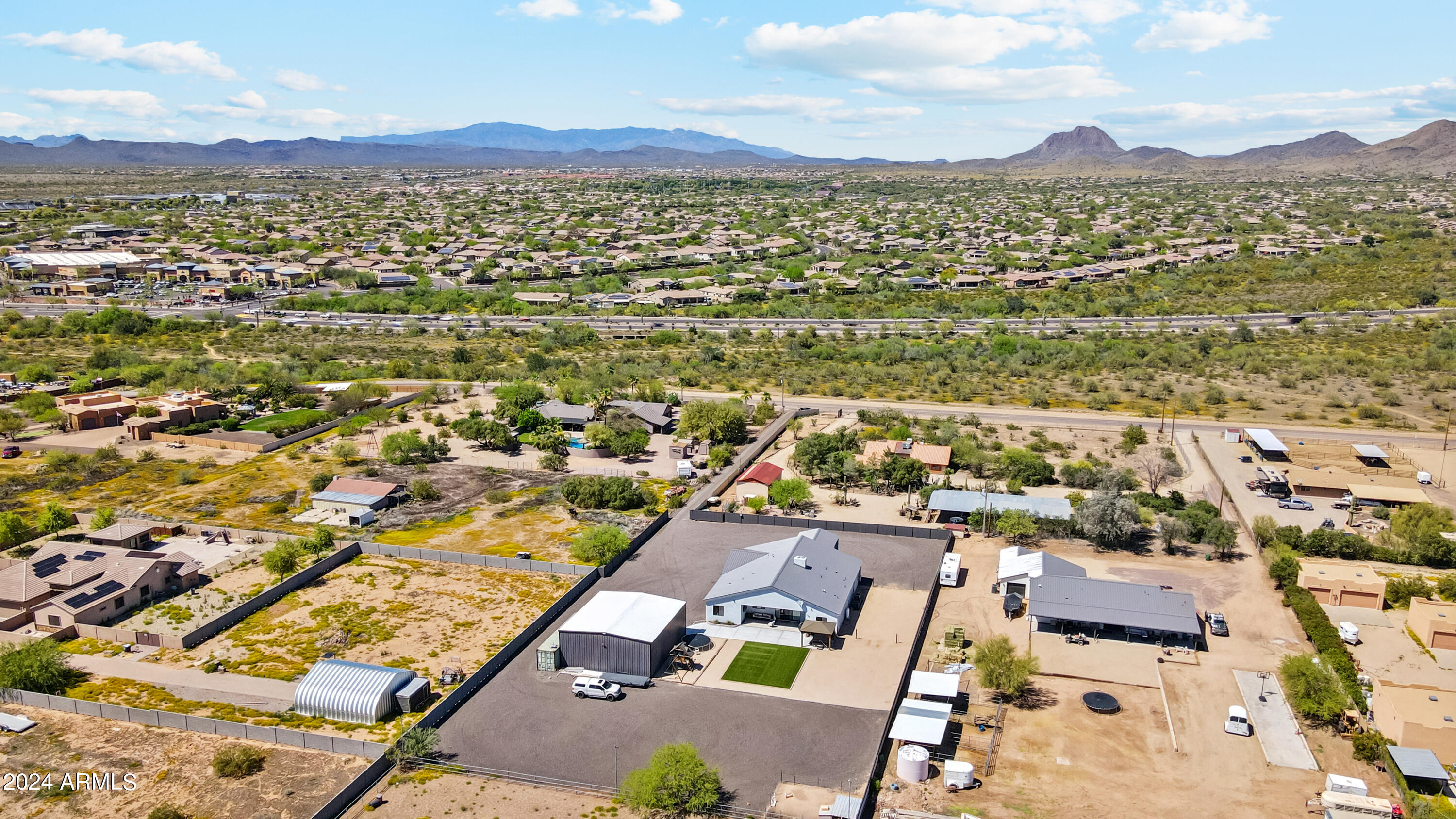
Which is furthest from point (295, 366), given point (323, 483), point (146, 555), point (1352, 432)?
point (1352, 432)

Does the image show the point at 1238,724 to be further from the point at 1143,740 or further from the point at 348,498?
the point at 348,498

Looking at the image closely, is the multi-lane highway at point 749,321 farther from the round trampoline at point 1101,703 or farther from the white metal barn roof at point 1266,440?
the round trampoline at point 1101,703

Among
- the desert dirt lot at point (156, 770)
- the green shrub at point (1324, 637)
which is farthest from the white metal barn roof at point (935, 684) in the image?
the desert dirt lot at point (156, 770)

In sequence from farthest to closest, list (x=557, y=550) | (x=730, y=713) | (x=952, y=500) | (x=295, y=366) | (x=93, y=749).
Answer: (x=295, y=366) < (x=952, y=500) < (x=557, y=550) < (x=730, y=713) < (x=93, y=749)

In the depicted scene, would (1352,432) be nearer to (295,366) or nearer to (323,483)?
(323,483)

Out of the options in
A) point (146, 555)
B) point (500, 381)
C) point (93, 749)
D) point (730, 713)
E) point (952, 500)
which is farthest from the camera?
point (500, 381)

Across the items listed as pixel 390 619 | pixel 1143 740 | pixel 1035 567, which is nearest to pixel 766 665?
pixel 1143 740

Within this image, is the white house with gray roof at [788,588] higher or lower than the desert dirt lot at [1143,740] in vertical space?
higher
